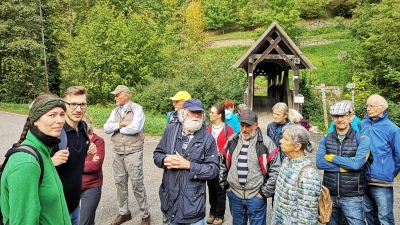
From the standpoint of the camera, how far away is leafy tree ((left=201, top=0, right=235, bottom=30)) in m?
56.6

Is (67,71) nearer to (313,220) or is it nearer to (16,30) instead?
(16,30)

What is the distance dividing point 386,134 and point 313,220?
1620mm

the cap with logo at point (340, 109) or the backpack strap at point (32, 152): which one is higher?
the cap with logo at point (340, 109)

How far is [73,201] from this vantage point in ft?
9.78

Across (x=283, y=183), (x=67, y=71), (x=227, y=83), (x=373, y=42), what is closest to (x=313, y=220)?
(x=283, y=183)

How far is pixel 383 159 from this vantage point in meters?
3.74

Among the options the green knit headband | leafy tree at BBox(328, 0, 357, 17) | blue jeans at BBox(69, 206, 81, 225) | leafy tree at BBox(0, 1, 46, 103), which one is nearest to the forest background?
leafy tree at BBox(0, 1, 46, 103)

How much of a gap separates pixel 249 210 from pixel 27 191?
8.00 ft

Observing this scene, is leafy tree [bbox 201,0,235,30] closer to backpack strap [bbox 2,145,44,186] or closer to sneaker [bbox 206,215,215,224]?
sneaker [bbox 206,215,215,224]

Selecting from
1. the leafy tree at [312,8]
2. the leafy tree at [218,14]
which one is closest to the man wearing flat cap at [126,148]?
the leafy tree at [312,8]

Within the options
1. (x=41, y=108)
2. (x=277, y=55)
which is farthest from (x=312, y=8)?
(x=41, y=108)

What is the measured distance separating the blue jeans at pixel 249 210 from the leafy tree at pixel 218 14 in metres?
54.9

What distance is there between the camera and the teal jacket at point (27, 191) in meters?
1.76

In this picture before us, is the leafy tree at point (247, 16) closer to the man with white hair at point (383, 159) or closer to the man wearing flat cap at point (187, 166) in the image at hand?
the man with white hair at point (383, 159)
